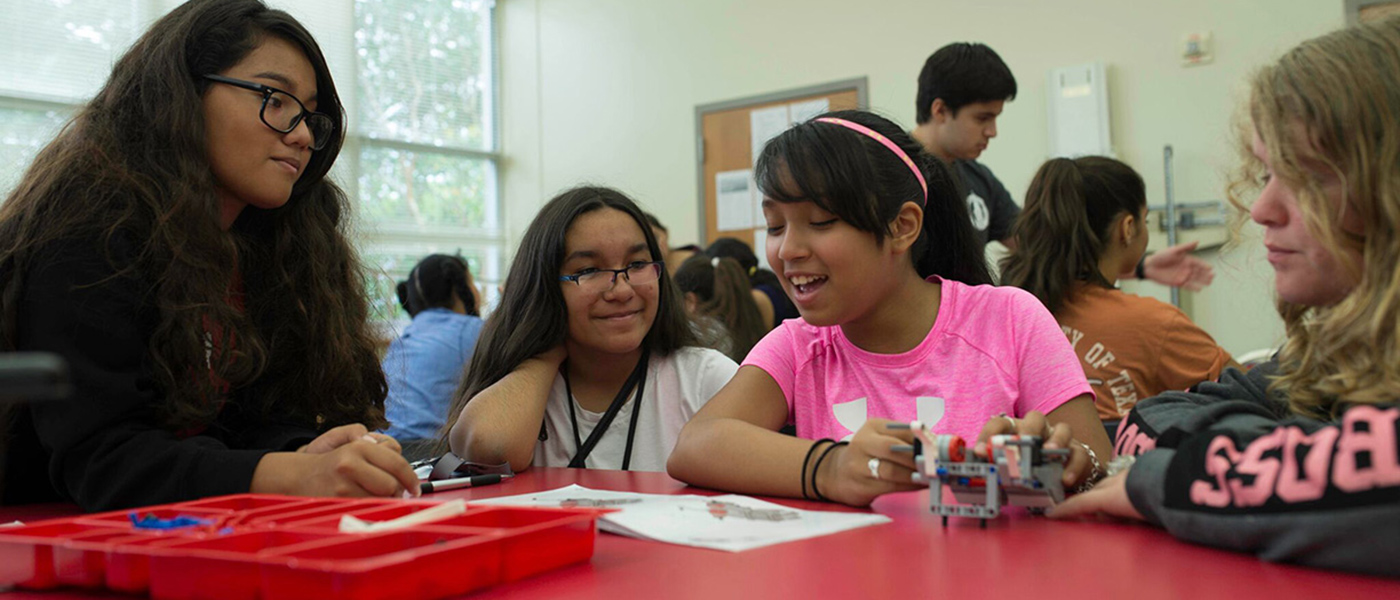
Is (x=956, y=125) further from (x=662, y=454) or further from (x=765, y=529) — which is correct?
(x=765, y=529)

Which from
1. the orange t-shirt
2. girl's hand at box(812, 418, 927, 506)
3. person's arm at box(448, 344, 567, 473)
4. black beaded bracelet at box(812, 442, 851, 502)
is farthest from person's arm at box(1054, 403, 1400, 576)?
the orange t-shirt

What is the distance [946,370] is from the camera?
1445 mm

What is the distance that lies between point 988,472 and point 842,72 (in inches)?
194

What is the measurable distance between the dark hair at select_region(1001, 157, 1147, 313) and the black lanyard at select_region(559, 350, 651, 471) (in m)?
0.98

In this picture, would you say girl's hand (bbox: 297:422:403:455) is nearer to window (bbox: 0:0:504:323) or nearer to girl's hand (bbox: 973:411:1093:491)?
girl's hand (bbox: 973:411:1093:491)

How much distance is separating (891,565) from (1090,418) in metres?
0.71

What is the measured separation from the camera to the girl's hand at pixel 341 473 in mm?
1047

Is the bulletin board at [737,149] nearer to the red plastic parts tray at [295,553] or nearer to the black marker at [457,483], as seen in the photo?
the black marker at [457,483]

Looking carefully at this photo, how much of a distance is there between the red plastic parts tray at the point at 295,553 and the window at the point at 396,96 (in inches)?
186

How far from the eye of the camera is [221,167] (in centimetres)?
141

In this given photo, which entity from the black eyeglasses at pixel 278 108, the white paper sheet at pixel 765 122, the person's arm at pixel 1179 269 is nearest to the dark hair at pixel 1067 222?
the person's arm at pixel 1179 269

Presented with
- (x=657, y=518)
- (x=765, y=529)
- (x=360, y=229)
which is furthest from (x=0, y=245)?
(x=765, y=529)

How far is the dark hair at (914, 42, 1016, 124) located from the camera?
3.08 m

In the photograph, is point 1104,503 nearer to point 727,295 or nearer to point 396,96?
point 727,295
